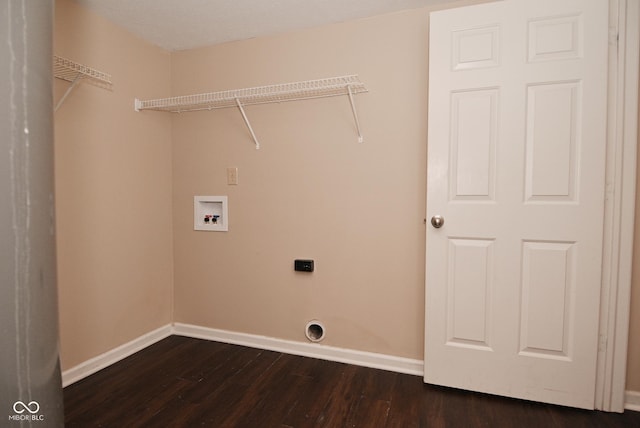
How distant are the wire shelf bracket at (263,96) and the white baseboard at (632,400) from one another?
6.27 feet

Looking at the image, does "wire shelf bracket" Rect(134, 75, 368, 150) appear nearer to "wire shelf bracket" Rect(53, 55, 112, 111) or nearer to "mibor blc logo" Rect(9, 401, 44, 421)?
"wire shelf bracket" Rect(53, 55, 112, 111)

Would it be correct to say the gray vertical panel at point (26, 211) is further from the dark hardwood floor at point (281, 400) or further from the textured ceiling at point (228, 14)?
the textured ceiling at point (228, 14)

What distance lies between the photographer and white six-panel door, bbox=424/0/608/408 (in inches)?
63.2

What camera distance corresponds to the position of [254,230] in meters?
2.35

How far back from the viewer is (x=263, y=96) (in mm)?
2234

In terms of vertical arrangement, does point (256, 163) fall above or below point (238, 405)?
above

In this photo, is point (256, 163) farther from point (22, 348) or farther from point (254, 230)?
point (22, 348)

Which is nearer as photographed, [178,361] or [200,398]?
[200,398]

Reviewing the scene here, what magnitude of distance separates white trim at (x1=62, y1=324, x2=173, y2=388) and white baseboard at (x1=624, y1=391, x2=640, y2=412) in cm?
282

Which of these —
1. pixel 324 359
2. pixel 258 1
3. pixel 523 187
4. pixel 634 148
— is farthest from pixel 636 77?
pixel 324 359

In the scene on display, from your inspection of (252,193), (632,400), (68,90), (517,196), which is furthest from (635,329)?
(68,90)

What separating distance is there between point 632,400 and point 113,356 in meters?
2.90

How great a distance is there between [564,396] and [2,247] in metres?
2.37

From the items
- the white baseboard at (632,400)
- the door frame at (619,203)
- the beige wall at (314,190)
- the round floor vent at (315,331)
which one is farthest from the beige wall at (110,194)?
the white baseboard at (632,400)
